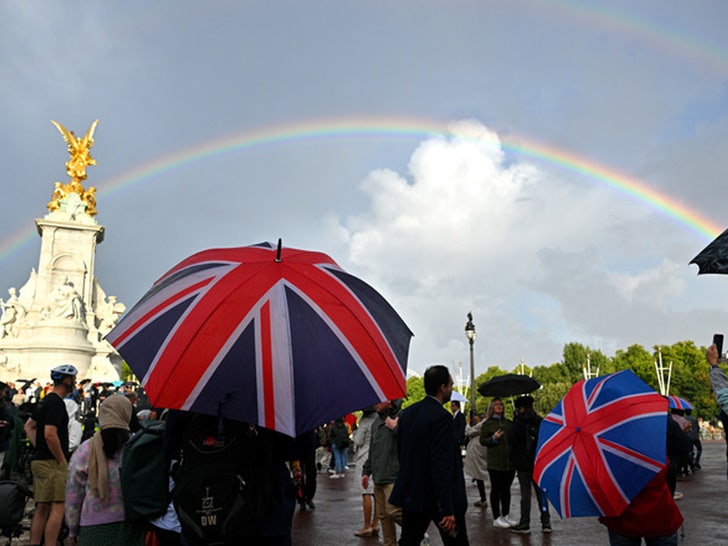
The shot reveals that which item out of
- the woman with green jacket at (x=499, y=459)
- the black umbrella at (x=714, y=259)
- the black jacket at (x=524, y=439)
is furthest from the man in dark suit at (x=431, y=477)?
the woman with green jacket at (x=499, y=459)

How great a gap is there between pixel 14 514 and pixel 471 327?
2147cm

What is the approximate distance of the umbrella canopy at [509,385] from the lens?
36.0ft

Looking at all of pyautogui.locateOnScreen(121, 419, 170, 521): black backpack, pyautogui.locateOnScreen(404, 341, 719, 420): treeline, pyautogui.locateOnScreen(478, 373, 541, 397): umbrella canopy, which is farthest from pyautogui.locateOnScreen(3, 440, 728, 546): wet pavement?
pyautogui.locateOnScreen(404, 341, 719, 420): treeline

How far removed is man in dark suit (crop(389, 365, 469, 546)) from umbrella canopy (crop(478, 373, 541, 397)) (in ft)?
19.7

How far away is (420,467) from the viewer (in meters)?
5.02

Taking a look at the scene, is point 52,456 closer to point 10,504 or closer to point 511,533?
point 10,504

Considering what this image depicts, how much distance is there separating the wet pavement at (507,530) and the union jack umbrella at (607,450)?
5153 mm

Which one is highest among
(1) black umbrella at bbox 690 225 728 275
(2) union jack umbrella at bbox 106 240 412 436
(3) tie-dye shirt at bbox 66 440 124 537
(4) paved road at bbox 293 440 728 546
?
(1) black umbrella at bbox 690 225 728 275

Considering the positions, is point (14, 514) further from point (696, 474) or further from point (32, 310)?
point (32, 310)

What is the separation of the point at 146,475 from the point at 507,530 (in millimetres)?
6961

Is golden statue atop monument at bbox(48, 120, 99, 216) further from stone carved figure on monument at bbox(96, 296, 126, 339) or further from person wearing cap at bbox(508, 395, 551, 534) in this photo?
person wearing cap at bbox(508, 395, 551, 534)

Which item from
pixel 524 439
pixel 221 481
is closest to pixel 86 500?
pixel 221 481

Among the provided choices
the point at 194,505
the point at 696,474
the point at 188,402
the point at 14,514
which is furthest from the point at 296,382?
the point at 696,474

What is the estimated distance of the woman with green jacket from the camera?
9695mm
